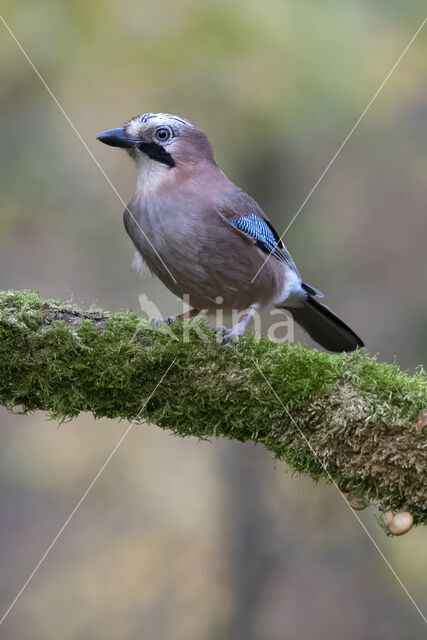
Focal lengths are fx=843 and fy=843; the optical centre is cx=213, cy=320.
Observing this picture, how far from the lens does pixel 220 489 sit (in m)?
7.89

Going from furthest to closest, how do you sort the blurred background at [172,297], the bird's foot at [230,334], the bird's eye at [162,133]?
1. the blurred background at [172,297]
2. the bird's eye at [162,133]
3. the bird's foot at [230,334]

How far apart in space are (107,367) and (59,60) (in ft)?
14.5

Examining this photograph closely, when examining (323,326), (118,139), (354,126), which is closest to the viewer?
(118,139)

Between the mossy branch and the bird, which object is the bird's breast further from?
the mossy branch

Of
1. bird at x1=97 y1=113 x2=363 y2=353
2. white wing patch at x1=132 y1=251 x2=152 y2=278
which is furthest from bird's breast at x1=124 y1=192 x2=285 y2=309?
white wing patch at x1=132 y1=251 x2=152 y2=278

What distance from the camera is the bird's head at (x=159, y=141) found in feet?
14.3

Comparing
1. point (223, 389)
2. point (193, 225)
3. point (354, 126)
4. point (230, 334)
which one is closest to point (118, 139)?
point (193, 225)

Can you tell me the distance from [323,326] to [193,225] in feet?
3.76

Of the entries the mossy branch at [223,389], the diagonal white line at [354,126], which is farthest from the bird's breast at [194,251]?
the diagonal white line at [354,126]

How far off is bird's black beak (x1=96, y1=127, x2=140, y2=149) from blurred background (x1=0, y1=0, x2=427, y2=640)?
8.24ft

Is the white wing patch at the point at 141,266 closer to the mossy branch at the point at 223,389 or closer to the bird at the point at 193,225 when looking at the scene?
the bird at the point at 193,225

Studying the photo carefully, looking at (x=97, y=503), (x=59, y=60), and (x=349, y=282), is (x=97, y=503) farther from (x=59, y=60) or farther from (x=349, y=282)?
(x=59, y=60)

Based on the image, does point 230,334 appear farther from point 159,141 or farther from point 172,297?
point 172,297

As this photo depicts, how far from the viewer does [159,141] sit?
14.5 feet
